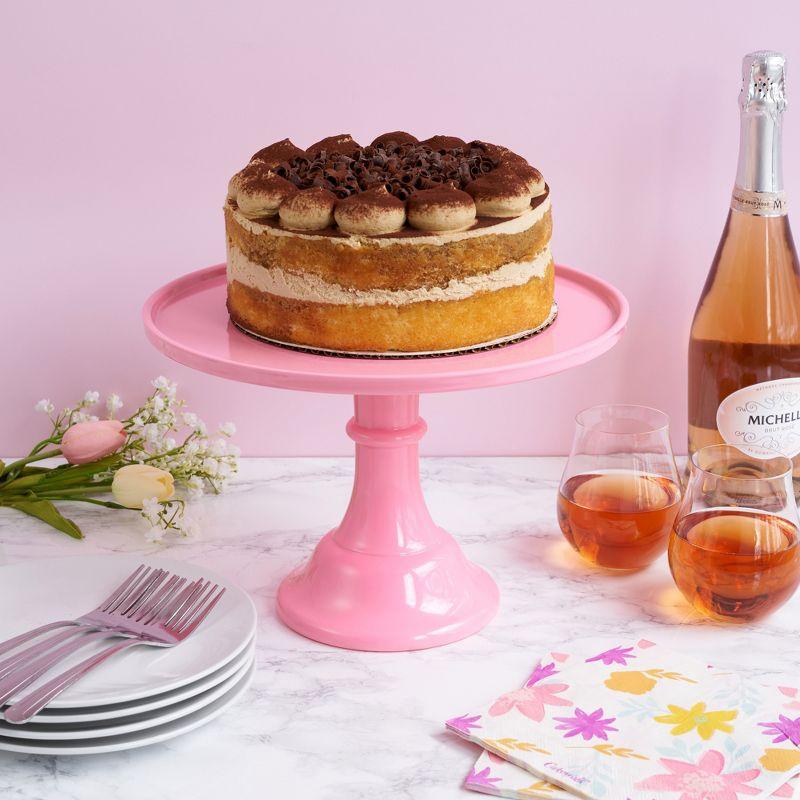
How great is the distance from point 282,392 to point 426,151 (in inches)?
19.7

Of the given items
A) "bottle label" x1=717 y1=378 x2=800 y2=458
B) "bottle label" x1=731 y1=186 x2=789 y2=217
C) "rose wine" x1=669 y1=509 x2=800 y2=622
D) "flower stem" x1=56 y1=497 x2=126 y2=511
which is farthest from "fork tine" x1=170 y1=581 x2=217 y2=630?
"bottle label" x1=731 y1=186 x2=789 y2=217

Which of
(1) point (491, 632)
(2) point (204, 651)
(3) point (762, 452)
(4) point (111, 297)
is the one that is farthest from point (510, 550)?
(4) point (111, 297)

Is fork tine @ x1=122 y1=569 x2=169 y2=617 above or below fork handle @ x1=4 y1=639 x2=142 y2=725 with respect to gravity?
below

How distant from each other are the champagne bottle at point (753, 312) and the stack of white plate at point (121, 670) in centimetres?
59

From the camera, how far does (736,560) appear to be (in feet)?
3.33

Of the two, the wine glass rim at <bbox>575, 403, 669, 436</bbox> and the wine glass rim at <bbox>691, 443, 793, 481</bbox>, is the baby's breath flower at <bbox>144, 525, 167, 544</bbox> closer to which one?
the wine glass rim at <bbox>575, 403, 669, 436</bbox>

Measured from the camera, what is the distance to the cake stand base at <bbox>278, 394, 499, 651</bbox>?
1.06 m

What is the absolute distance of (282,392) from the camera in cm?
147

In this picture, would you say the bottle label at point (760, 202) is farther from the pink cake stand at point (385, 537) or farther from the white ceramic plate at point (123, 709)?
the white ceramic plate at point (123, 709)

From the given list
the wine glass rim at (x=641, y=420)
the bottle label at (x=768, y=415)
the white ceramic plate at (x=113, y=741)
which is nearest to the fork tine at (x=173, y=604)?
the white ceramic plate at (x=113, y=741)

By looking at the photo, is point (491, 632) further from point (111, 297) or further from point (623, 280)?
point (111, 297)

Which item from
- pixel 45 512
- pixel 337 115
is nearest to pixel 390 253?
pixel 337 115

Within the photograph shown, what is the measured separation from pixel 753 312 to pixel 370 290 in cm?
56

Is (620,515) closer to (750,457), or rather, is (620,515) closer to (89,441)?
(750,457)
